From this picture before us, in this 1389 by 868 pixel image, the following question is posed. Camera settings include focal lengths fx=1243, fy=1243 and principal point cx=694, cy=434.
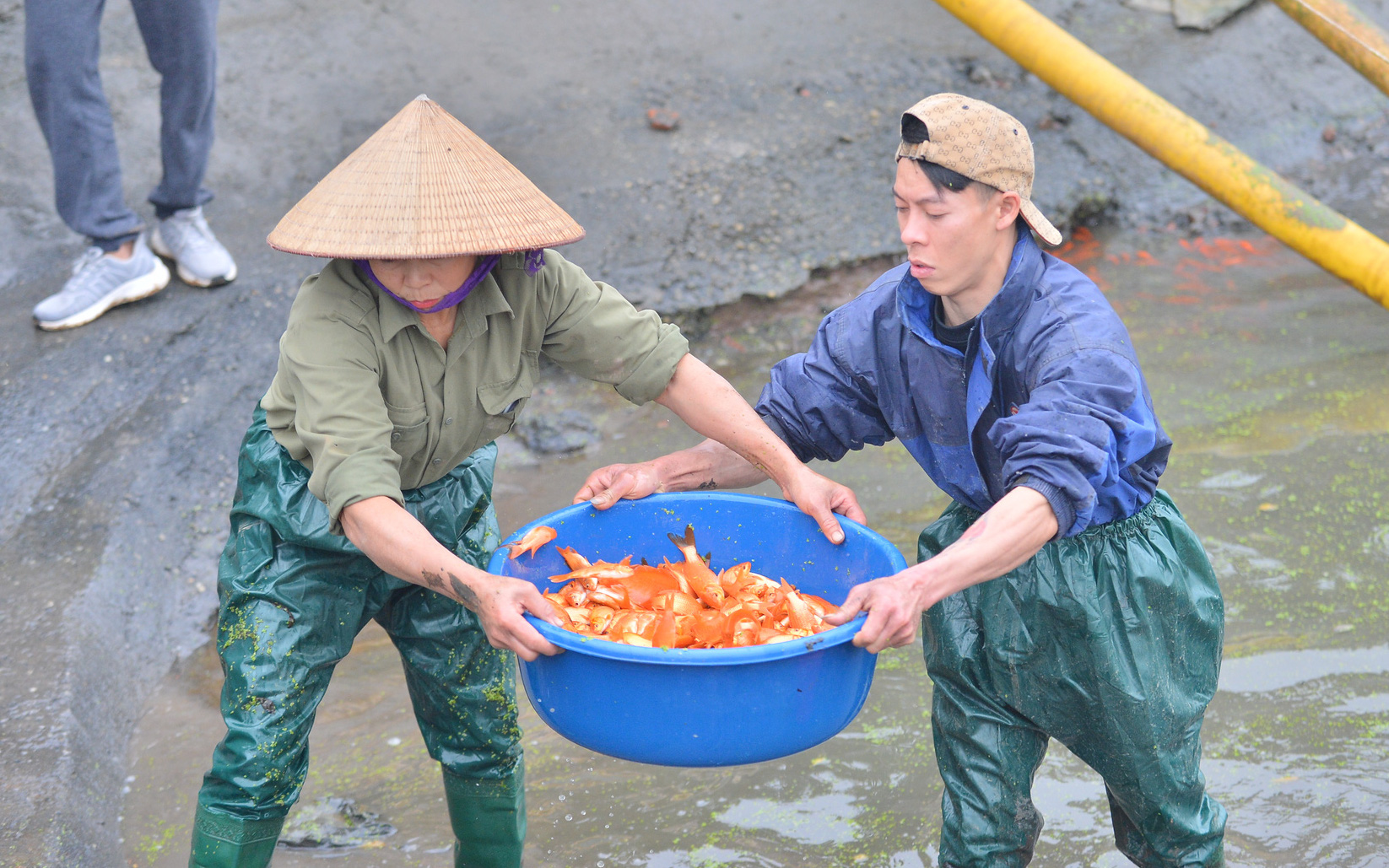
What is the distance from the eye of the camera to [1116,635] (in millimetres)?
2211

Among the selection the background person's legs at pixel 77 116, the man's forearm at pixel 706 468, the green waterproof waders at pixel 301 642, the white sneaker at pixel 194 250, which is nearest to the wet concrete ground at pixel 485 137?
the white sneaker at pixel 194 250

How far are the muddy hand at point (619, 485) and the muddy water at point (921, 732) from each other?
0.58m

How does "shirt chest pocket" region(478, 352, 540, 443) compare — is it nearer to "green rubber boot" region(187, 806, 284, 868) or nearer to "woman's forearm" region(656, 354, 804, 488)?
"woman's forearm" region(656, 354, 804, 488)

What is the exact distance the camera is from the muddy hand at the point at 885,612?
75.7 inches

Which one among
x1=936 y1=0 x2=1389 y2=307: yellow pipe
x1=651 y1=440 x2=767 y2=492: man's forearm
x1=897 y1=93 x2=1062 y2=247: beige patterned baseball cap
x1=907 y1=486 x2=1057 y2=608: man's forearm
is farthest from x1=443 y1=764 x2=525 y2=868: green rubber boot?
x1=936 y1=0 x2=1389 y2=307: yellow pipe

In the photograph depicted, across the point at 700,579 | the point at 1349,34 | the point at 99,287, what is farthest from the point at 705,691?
the point at 1349,34

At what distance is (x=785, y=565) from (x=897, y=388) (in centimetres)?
46

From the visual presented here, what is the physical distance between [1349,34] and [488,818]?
429 cm

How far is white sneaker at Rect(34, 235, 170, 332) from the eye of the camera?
4.29m

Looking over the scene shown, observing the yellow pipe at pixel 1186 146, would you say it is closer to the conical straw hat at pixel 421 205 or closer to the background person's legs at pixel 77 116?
the conical straw hat at pixel 421 205

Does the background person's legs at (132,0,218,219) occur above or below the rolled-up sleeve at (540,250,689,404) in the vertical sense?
below

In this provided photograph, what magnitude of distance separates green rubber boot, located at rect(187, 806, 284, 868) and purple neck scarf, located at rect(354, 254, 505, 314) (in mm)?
1017

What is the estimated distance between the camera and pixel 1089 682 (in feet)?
7.29

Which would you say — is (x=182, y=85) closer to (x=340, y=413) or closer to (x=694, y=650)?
(x=340, y=413)
